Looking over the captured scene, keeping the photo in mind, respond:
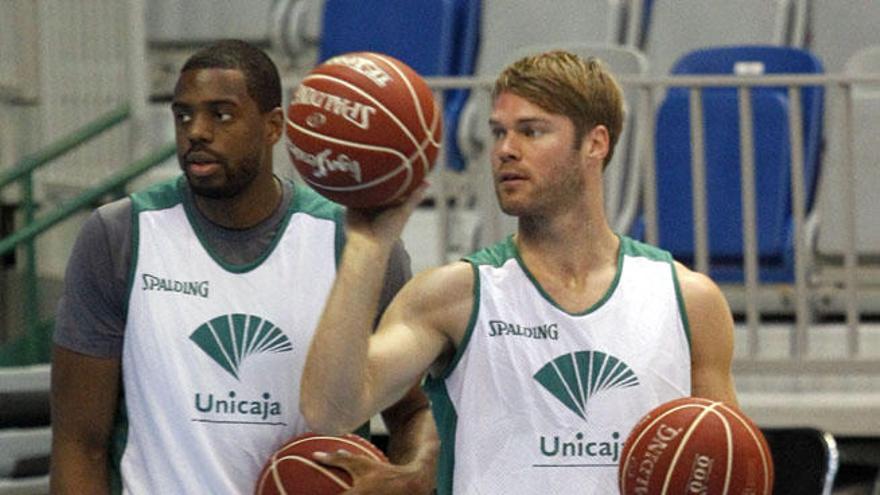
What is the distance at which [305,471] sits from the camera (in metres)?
3.51

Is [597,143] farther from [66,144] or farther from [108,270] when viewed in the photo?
[66,144]

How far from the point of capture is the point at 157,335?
12.2ft

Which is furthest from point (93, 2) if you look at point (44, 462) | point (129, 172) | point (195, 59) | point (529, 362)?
point (529, 362)

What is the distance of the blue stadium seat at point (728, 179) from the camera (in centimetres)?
660

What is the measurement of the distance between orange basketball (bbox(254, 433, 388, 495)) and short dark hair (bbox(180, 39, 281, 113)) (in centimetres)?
70

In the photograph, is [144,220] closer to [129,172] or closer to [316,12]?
[129,172]

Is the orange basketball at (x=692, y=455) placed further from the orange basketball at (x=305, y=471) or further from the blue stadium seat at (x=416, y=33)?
the blue stadium seat at (x=416, y=33)

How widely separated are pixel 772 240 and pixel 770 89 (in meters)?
0.54

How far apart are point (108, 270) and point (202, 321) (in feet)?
0.69

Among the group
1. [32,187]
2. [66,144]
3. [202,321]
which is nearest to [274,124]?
[202,321]

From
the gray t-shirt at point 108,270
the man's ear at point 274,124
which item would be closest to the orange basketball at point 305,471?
the gray t-shirt at point 108,270

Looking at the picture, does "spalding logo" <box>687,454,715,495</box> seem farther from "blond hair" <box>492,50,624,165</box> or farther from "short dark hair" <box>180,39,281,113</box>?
"short dark hair" <box>180,39,281,113</box>

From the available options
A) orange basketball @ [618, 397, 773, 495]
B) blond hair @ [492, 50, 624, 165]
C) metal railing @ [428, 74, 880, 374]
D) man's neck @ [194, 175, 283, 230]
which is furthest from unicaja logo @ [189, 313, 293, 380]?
metal railing @ [428, 74, 880, 374]

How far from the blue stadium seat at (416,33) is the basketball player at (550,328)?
13.0ft
